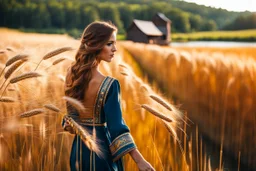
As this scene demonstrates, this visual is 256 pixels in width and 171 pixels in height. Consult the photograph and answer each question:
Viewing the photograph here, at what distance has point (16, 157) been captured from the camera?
5.85ft

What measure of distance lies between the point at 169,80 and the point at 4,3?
18.0 ft

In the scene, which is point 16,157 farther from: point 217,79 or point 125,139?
point 217,79

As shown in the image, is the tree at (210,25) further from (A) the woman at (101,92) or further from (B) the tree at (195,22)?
(A) the woman at (101,92)

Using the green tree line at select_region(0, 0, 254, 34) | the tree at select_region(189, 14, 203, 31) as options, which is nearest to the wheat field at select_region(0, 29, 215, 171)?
the green tree line at select_region(0, 0, 254, 34)

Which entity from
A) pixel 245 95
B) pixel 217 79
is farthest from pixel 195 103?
pixel 245 95

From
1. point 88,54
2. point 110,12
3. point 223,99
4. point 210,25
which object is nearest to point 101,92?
point 88,54

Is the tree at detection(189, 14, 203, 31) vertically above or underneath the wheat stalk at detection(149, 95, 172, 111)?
underneath

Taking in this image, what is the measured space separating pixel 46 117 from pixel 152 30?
1589cm

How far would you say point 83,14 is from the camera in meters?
14.5

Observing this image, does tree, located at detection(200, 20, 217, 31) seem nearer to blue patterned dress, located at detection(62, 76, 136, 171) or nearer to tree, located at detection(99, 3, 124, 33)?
tree, located at detection(99, 3, 124, 33)

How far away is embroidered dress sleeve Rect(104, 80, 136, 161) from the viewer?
1.15 m

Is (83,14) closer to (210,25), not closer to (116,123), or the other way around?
(210,25)

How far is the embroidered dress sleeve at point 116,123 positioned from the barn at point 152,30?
1576 centimetres

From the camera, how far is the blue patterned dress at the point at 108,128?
1.15m
